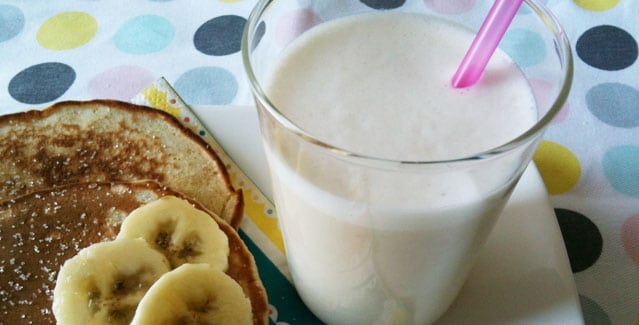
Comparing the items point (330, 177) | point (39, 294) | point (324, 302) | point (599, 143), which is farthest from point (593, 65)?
point (39, 294)

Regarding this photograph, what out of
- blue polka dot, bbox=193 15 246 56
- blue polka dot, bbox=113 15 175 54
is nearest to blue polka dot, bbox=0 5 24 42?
blue polka dot, bbox=113 15 175 54

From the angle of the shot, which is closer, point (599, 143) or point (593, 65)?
point (599, 143)

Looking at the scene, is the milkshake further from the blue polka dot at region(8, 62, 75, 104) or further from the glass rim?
the blue polka dot at region(8, 62, 75, 104)

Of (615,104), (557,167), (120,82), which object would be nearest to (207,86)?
(120,82)

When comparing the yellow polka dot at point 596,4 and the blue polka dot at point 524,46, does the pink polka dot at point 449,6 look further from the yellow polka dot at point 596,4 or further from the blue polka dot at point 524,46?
the yellow polka dot at point 596,4

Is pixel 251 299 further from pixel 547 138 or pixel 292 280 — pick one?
pixel 547 138

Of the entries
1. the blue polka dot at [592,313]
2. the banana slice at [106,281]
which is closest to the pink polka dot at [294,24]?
the banana slice at [106,281]

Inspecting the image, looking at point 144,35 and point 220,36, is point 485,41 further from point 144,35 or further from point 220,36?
point 144,35
